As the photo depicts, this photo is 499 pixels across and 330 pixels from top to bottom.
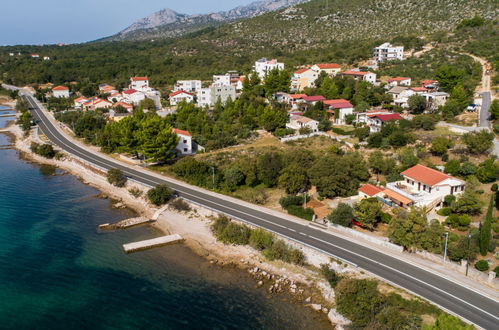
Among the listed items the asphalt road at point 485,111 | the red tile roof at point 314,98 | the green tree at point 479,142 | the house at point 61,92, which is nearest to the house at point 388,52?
the red tile roof at point 314,98

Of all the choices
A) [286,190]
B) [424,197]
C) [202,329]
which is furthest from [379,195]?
[202,329]

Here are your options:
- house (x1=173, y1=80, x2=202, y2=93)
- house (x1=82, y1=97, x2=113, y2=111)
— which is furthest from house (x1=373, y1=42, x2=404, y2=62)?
house (x1=82, y1=97, x2=113, y2=111)

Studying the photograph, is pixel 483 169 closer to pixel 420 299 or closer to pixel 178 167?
pixel 420 299

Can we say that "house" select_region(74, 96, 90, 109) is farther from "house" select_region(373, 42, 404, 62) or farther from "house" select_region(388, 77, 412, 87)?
"house" select_region(373, 42, 404, 62)

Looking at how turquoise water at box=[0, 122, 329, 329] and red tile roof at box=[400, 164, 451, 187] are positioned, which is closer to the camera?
turquoise water at box=[0, 122, 329, 329]

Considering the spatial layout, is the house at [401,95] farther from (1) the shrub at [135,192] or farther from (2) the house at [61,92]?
(2) the house at [61,92]

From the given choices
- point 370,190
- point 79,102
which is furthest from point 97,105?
point 370,190
